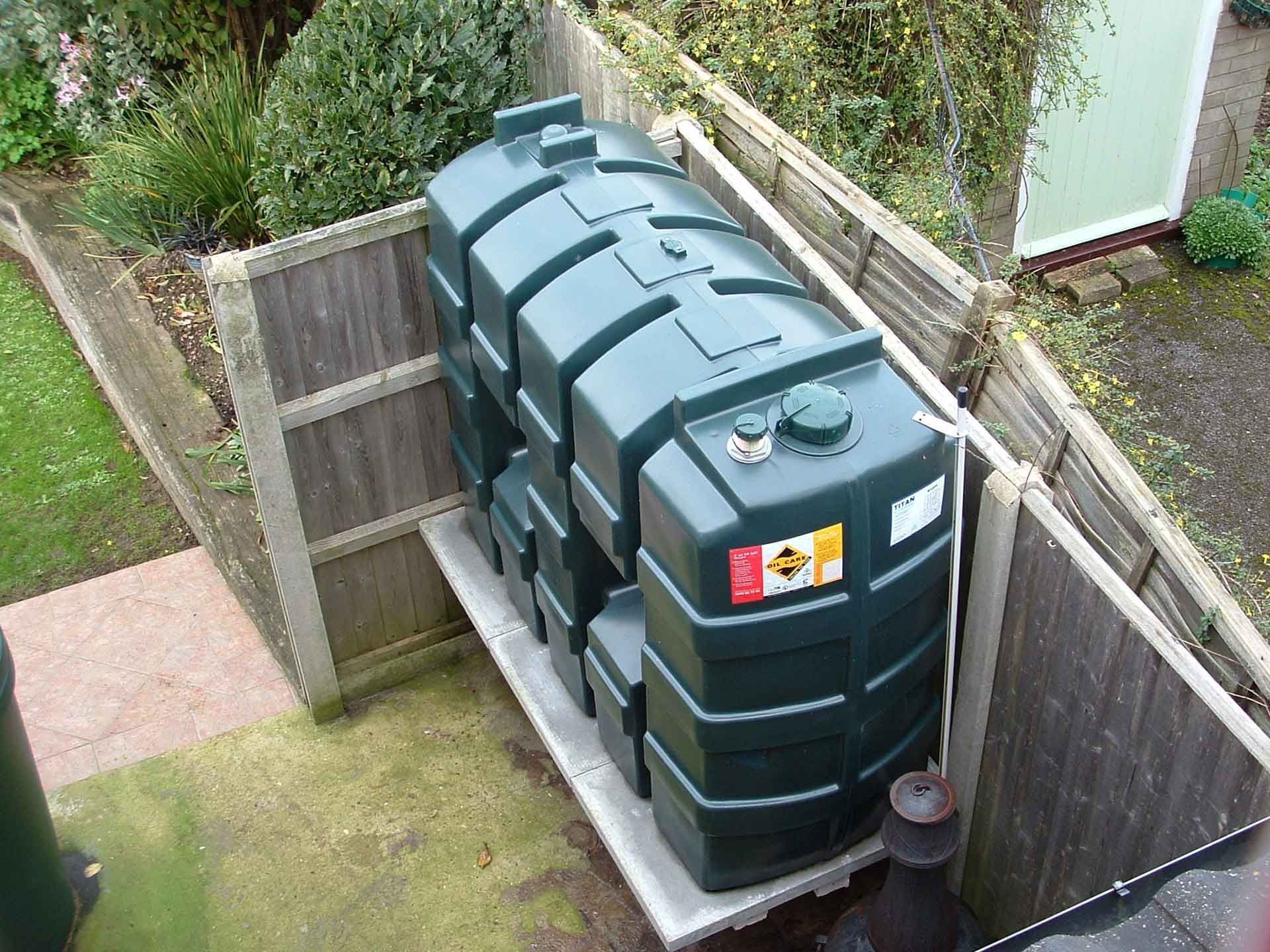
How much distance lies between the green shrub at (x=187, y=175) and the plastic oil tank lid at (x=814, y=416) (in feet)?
14.9

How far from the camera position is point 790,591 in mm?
2889

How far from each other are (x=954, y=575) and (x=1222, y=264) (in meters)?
5.20

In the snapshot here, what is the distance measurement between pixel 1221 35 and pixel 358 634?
5794 millimetres

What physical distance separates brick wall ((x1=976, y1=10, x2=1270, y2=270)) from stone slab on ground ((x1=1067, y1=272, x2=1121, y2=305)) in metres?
0.48

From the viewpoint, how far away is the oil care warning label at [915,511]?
2.94m

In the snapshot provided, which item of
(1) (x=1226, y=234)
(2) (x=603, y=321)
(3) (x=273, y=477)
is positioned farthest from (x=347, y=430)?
(1) (x=1226, y=234)

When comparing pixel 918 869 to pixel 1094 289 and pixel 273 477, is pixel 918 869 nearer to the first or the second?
pixel 273 477

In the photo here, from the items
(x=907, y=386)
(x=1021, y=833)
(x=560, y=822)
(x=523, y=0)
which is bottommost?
(x=560, y=822)

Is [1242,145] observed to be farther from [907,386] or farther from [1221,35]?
[907,386]

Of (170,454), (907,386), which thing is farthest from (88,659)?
(907,386)

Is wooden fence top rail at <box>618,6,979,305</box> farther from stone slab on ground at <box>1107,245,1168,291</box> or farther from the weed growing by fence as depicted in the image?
stone slab on ground at <box>1107,245,1168,291</box>

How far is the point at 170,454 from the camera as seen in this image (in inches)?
241

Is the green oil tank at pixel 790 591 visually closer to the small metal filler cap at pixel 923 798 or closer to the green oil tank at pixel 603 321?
the small metal filler cap at pixel 923 798

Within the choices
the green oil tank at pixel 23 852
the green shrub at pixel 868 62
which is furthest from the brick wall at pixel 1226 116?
the green oil tank at pixel 23 852
